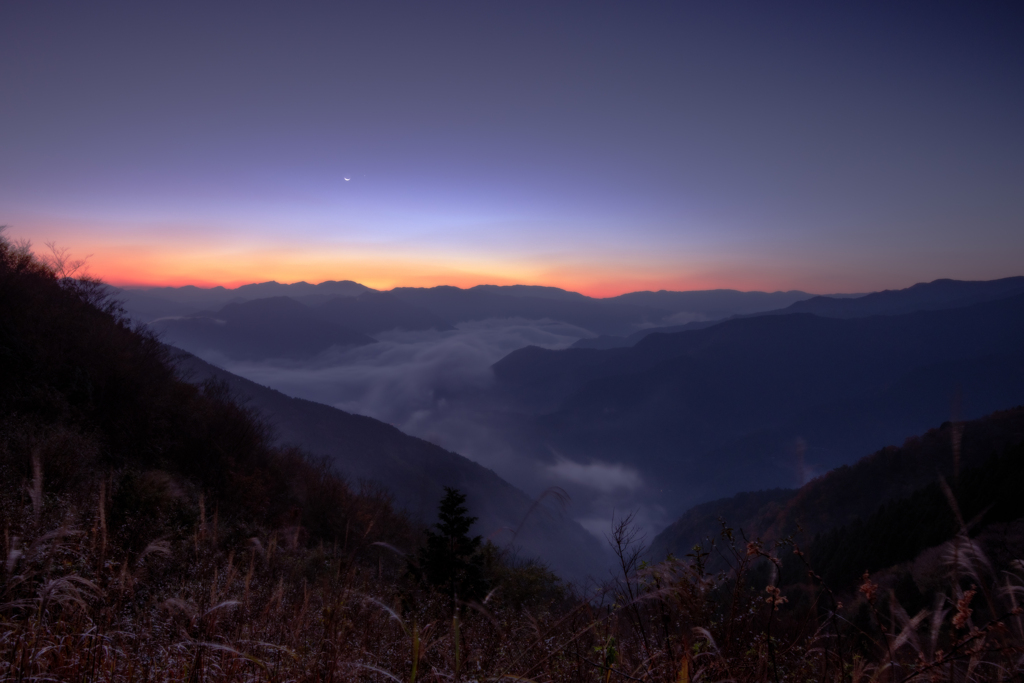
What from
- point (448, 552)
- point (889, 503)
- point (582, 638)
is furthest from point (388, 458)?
point (582, 638)

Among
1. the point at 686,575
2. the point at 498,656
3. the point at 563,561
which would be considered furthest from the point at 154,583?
the point at 563,561

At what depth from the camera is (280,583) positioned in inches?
143

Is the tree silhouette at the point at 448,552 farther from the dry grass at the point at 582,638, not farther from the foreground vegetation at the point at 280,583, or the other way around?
the dry grass at the point at 582,638

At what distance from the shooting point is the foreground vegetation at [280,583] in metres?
2.10

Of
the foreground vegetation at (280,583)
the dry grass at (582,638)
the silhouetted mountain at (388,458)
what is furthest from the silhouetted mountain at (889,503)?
the silhouetted mountain at (388,458)

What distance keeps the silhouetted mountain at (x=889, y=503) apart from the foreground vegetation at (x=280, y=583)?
2.56 feet

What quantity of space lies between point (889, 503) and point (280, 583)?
229ft

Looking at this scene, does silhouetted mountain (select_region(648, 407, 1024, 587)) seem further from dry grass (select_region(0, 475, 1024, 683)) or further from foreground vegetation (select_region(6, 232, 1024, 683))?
foreground vegetation (select_region(6, 232, 1024, 683))

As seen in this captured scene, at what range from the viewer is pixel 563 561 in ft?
241

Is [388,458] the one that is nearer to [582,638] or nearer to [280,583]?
[280,583]

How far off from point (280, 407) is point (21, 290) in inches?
3210

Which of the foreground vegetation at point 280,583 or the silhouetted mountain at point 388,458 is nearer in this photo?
the foreground vegetation at point 280,583

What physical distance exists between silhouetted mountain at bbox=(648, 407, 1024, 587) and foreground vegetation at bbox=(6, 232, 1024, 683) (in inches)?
30.7

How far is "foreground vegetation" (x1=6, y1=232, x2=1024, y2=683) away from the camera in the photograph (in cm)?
210
